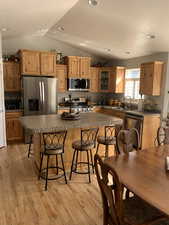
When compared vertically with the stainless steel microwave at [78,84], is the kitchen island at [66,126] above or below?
below

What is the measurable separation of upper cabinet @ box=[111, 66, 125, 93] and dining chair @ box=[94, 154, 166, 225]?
187 inches

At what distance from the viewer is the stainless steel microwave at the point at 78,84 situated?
598cm

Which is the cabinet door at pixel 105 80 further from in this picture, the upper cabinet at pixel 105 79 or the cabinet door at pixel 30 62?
the cabinet door at pixel 30 62

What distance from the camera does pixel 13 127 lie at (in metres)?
5.05

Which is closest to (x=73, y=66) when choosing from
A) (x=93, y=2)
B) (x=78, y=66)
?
(x=78, y=66)

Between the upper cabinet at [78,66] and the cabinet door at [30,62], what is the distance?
106 cm

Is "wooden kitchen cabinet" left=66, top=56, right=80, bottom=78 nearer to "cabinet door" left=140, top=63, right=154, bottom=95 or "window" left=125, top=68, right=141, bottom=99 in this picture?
"window" left=125, top=68, right=141, bottom=99

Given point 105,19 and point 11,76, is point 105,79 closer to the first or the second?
point 105,19

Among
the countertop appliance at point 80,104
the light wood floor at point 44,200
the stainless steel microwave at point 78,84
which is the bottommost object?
the light wood floor at point 44,200

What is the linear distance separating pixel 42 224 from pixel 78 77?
4.58 m

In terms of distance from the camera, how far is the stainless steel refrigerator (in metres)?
4.98

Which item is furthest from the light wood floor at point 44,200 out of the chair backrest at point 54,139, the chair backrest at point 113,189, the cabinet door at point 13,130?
the cabinet door at point 13,130

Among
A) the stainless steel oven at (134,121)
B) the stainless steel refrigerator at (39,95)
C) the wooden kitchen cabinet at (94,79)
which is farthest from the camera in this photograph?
the wooden kitchen cabinet at (94,79)

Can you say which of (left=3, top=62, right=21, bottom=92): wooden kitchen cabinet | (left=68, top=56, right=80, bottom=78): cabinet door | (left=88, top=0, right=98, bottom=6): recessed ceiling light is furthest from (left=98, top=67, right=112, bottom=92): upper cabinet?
(left=88, top=0, right=98, bottom=6): recessed ceiling light
